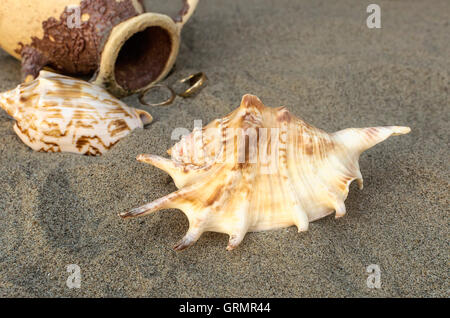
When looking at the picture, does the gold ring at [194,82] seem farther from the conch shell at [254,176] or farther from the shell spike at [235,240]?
the shell spike at [235,240]

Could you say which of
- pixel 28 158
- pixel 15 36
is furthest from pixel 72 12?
pixel 28 158

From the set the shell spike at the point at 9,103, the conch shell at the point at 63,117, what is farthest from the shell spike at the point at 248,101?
the shell spike at the point at 9,103

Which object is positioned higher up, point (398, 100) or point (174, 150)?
point (174, 150)

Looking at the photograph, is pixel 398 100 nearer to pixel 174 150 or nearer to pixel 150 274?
pixel 174 150

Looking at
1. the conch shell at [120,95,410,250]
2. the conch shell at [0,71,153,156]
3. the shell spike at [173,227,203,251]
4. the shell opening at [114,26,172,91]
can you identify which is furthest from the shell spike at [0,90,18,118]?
the shell spike at [173,227,203,251]

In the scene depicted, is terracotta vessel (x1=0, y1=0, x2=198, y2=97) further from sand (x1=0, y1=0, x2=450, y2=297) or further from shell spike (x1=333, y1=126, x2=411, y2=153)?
shell spike (x1=333, y1=126, x2=411, y2=153)

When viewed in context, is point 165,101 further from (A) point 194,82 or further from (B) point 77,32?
(B) point 77,32

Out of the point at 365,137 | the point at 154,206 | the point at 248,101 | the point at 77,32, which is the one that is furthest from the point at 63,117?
the point at 365,137
